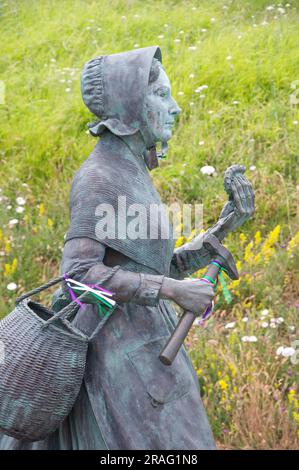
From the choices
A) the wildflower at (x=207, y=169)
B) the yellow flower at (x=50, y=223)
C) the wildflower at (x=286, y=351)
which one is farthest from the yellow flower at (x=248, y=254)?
the yellow flower at (x=50, y=223)

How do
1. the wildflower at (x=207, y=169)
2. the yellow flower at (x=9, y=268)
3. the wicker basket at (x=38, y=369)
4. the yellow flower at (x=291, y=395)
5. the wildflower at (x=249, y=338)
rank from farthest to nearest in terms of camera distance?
1. the wildflower at (x=207, y=169)
2. the yellow flower at (x=9, y=268)
3. the wildflower at (x=249, y=338)
4. the yellow flower at (x=291, y=395)
5. the wicker basket at (x=38, y=369)

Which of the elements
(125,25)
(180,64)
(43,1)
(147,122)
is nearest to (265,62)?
(180,64)

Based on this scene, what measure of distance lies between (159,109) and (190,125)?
3.67 m

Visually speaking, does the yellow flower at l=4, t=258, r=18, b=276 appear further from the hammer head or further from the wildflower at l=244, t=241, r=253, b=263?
the hammer head

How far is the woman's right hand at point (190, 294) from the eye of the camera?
3.12 metres

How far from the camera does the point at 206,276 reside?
3.24 meters

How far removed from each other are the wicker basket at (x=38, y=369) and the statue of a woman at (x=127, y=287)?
0.40 feet

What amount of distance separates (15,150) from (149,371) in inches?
157

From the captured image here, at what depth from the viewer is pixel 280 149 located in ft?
21.7

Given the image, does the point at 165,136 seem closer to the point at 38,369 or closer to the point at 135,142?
the point at 135,142

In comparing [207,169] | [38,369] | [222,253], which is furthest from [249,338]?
[38,369]

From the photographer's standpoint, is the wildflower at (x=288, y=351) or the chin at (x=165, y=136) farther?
the wildflower at (x=288, y=351)

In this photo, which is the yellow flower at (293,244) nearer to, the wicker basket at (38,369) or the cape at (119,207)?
the cape at (119,207)

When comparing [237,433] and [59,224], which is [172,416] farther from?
[59,224]
